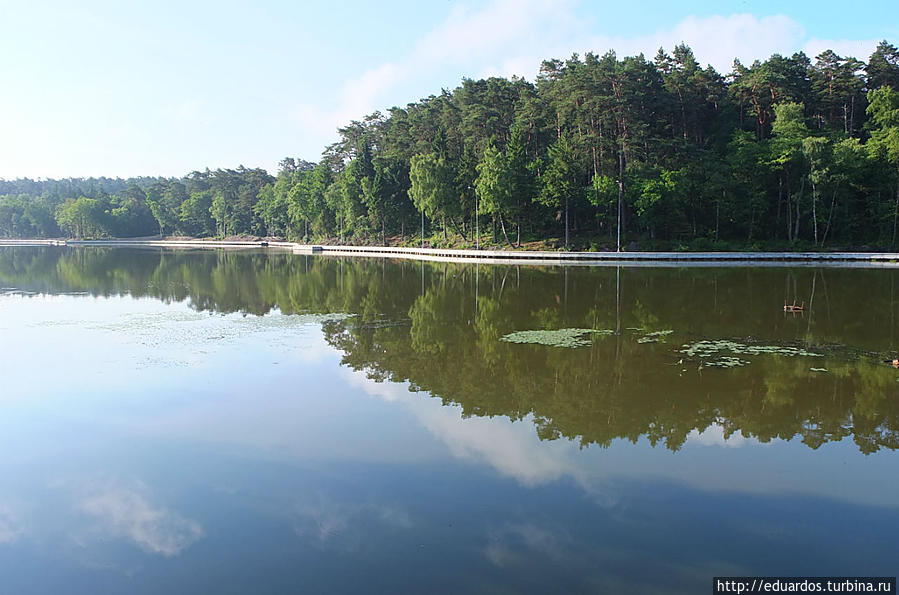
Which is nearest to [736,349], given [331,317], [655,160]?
[331,317]

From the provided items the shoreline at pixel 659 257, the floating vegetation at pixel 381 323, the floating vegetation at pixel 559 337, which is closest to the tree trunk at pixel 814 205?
the shoreline at pixel 659 257

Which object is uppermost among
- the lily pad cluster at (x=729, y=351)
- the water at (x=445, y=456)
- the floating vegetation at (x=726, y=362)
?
the lily pad cluster at (x=729, y=351)

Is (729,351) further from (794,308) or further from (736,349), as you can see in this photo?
(794,308)

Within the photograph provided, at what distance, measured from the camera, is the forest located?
162ft

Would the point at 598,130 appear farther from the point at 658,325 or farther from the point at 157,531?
the point at 157,531

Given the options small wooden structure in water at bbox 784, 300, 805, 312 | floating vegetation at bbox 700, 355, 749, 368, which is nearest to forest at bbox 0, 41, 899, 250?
small wooden structure in water at bbox 784, 300, 805, 312

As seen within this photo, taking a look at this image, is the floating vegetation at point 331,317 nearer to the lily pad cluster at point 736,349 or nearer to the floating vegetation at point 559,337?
the floating vegetation at point 559,337

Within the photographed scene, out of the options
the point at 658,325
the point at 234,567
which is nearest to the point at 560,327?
the point at 658,325

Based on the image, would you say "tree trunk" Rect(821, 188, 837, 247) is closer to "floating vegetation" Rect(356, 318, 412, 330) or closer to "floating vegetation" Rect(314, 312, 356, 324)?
"floating vegetation" Rect(356, 318, 412, 330)

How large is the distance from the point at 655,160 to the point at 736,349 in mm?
44197

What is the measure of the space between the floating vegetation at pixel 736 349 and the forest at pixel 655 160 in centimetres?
3561

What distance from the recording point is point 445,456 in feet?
26.7

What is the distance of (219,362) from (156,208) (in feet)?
366

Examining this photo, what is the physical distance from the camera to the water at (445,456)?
5.64 m
